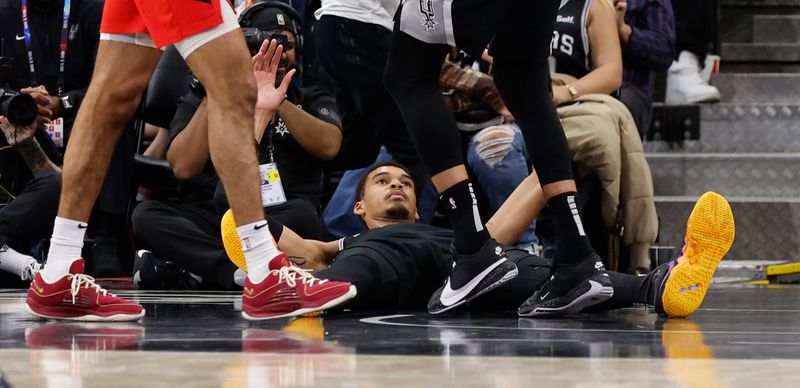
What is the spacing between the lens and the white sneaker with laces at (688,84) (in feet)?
21.0

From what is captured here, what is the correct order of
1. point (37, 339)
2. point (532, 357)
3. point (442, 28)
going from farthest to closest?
point (442, 28)
point (37, 339)
point (532, 357)

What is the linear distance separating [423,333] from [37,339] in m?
0.78

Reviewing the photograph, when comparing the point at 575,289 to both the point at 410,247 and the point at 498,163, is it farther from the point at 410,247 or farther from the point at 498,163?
the point at 498,163

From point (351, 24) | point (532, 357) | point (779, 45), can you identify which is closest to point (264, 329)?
point (532, 357)

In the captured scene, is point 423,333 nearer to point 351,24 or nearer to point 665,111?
point 351,24

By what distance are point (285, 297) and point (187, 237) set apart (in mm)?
1734

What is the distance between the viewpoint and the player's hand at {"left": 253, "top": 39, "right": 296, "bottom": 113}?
414 cm

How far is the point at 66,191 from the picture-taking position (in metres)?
3.02

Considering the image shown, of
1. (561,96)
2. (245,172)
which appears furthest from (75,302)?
(561,96)

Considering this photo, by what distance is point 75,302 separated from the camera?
303 cm

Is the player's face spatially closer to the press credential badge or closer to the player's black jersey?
the press credential badge

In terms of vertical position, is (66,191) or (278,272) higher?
(66,191)

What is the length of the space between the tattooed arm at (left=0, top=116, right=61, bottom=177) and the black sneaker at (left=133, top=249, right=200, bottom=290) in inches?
25.7

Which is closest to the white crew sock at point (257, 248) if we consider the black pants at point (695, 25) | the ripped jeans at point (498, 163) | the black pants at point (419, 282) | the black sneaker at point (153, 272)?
the black pants at point (419, 282)
